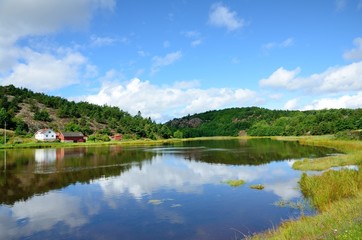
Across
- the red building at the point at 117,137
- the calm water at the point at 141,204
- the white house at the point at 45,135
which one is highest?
the white house at the point at 45,135

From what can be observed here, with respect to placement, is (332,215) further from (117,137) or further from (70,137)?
(117,137)

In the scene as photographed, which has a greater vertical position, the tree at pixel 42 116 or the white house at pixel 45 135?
the tree at pixel 42 116

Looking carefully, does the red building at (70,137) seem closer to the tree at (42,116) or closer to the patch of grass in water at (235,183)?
the tree at (42,116)

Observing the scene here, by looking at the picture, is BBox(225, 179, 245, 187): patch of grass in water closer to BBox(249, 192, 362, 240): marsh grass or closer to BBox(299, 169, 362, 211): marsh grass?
BBox(299, 169, 362, 211): marsh grass

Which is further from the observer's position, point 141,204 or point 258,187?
point 258,187

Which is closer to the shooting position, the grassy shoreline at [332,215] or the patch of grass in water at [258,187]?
the grassy shoreline at [332,215]

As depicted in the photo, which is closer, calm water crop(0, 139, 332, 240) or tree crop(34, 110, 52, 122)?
calm water crop(0, 139, 332, 240)

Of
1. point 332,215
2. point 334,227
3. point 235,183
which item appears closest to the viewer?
point 334,227

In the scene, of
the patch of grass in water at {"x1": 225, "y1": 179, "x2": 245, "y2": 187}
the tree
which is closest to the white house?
the tree

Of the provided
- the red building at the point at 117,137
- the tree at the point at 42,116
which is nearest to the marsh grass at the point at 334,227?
the red building at the point at 117,137

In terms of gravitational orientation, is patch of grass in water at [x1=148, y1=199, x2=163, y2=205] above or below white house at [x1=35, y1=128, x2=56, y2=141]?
below

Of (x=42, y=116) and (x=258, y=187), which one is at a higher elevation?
(x=42, y=116)

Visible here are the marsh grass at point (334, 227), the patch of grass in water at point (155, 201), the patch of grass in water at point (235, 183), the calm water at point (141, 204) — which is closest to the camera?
the marsh grass at point (334, 227)

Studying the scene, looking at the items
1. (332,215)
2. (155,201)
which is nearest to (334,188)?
(332,215)
